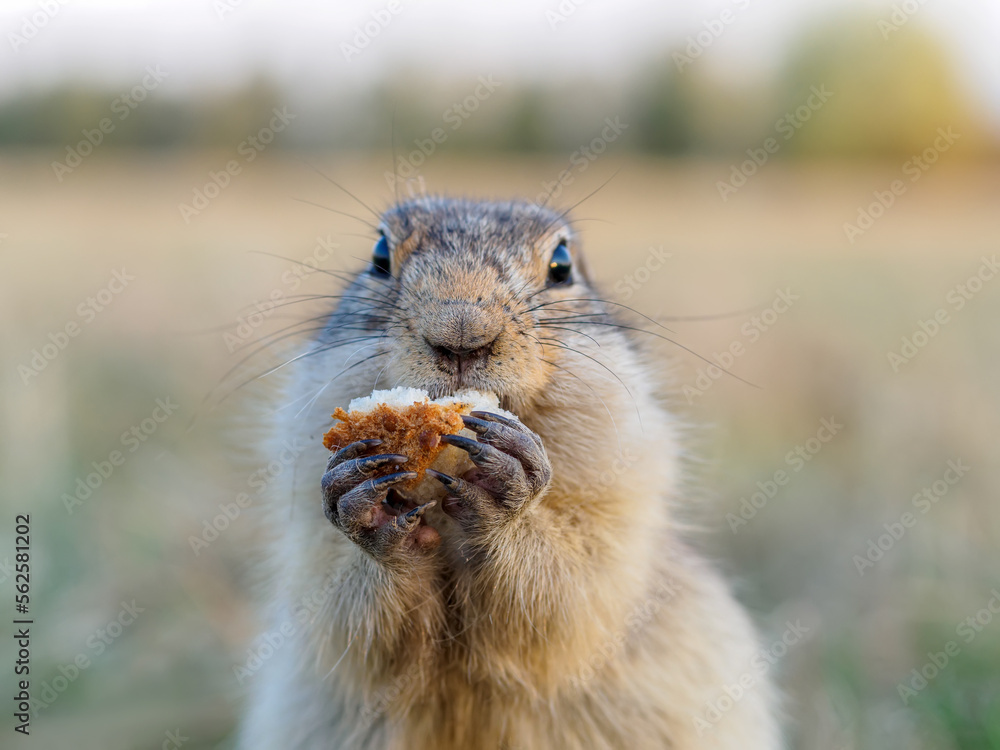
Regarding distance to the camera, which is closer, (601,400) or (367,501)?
(367,501)

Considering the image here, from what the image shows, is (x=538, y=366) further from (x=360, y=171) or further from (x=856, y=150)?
(x=856, y=150)

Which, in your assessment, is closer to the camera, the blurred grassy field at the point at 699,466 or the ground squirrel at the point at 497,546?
the ground squirrel at the point at 497,546

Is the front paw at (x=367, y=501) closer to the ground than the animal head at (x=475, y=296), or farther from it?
closer to the ground

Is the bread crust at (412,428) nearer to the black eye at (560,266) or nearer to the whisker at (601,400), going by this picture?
the whisker at (601,400)

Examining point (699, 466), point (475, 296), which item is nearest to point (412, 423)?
point (475, 296)

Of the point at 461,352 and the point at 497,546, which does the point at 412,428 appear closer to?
the point at 461,352

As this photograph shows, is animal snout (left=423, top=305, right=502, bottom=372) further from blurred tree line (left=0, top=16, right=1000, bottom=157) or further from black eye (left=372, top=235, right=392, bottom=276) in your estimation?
blurred tree line (left=0, top=16, right=1000, bottom=157)

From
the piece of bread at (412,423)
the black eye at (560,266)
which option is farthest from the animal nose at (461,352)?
the black eye at (560,266)
